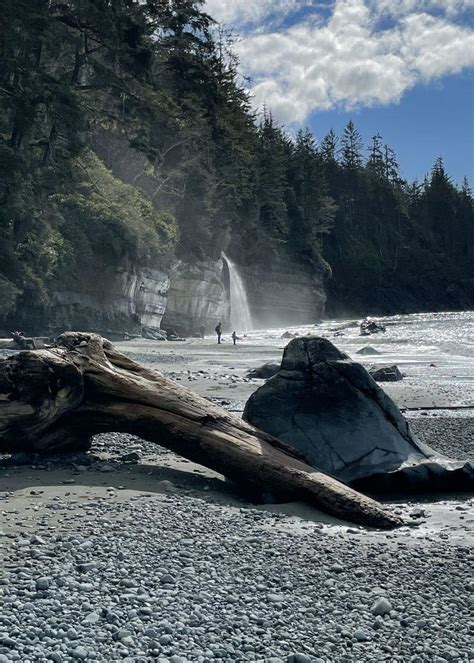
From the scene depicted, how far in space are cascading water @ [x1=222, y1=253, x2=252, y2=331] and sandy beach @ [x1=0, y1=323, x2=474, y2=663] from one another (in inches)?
2128

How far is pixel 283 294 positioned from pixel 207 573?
6630 cm

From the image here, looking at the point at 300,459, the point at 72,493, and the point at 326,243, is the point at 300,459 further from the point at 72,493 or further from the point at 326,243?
the point at 326,243

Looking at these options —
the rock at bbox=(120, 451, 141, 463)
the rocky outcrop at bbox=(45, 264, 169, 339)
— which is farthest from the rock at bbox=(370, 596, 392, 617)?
the rocky outcrop at bbox=(45, 264, 169, 339)

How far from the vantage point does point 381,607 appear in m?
4.09

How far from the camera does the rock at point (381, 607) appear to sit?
407cm

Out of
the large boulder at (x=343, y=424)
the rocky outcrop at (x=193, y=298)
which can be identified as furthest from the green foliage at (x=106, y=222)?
the large boulder at (x=343, y=424)

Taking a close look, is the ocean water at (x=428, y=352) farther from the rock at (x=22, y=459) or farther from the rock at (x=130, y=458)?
the rock at (x=22, y=459)

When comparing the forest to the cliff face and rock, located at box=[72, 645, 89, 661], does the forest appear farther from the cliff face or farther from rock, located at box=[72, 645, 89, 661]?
rock, located at box=[72, 645, 89, 661]

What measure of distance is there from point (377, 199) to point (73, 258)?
3176 inches

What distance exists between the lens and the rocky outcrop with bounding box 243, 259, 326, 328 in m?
67.9

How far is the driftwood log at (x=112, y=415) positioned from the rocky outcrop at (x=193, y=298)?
38525mm

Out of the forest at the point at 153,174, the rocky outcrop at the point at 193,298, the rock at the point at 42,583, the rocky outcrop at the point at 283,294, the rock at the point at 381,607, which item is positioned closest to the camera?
the rock at the point at 42,583

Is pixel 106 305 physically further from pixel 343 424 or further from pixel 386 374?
pixel 343 424

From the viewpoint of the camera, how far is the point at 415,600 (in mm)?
4246
